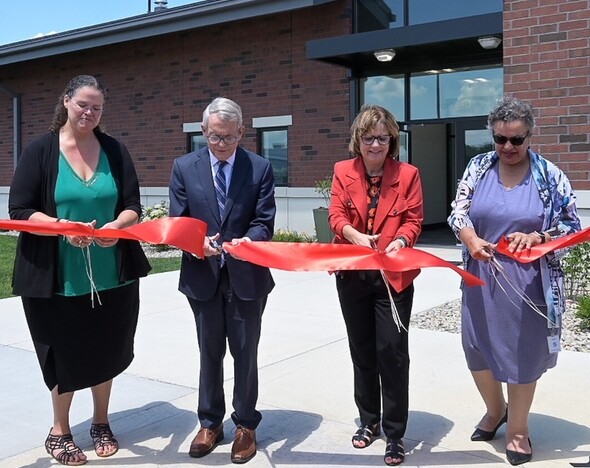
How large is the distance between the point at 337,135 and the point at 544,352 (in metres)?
10.1

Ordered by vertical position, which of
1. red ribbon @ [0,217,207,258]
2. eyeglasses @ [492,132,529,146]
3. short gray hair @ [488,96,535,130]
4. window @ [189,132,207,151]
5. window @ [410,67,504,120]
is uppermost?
window @ [410,67,504,120]

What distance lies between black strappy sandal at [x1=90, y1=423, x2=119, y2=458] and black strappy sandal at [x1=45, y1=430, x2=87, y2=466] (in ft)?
0.38

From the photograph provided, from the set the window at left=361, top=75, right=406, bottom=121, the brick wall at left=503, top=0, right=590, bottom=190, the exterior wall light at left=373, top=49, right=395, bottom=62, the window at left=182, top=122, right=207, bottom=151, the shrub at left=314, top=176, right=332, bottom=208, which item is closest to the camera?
the brick wall at left=503, top=0, right=590, bottom=190

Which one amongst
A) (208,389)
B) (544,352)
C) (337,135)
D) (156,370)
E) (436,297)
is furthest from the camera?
(337,135)

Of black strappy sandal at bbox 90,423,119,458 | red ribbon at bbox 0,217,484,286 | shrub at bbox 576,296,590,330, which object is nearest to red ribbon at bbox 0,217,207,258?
red ribbon at bbox 0,217,484,286

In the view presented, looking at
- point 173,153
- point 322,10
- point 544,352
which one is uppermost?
point 322,10

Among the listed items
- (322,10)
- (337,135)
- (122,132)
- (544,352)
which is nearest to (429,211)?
(337,135)

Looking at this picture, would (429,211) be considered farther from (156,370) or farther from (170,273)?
(156,370)

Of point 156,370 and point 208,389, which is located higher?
point 208,389

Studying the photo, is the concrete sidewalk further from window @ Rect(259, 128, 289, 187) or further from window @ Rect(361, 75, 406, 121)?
window @ Rect(259, 128, 289, 187)

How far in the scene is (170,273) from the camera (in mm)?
10531

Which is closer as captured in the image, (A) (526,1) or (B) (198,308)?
(B) (198,308)

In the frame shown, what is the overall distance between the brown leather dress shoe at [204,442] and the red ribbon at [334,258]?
1020mm

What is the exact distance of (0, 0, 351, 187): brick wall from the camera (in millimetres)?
13461
